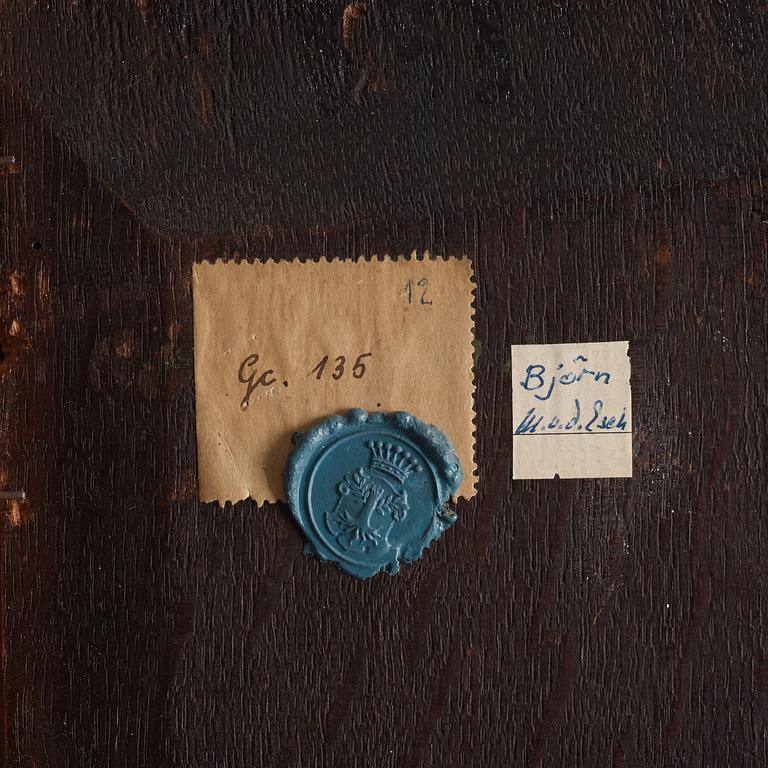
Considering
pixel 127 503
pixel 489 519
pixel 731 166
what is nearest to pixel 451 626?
pixel 489 519

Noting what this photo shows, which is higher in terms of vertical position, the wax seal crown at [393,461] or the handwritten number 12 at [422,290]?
the handwritten number 12 at [422,290]

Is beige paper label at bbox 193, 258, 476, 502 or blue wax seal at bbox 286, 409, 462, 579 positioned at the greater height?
beige paper label at bbox 193, 258, 476, 502

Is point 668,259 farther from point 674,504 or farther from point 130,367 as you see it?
point 130,367
